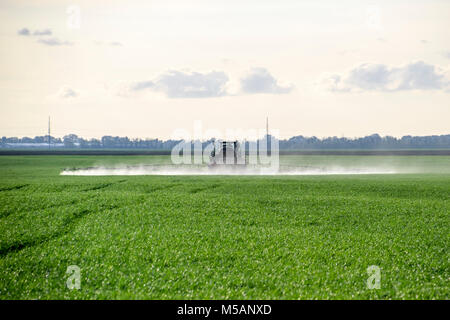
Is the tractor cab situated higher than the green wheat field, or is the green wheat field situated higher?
the tractor cab

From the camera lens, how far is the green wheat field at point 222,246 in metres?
9.45

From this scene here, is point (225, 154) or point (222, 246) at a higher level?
point (225, 154)

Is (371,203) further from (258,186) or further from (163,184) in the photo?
(163,184)

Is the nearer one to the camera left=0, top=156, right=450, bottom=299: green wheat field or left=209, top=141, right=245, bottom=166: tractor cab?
left=0, top=156, right=450, bottom=299: green wheat field

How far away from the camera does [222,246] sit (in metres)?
12.3

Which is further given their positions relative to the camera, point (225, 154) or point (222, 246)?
point (225, 154)

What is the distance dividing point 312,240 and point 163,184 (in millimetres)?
14505

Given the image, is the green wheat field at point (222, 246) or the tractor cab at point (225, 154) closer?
the green wheat field at point (222, 246)

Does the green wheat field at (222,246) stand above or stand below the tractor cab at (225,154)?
below

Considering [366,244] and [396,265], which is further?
[366,244]

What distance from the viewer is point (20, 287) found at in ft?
31.1

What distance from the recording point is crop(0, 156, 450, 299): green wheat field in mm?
9453

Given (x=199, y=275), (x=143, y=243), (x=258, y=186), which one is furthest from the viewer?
(x=258, y=186)
